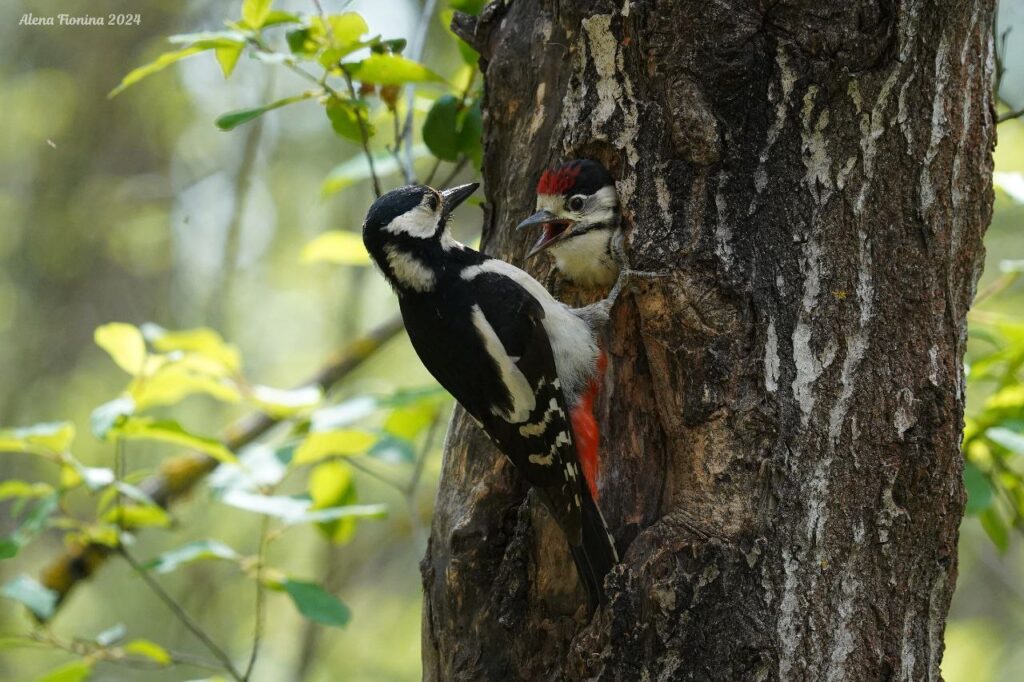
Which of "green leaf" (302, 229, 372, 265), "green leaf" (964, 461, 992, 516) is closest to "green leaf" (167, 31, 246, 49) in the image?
"green leaf" (302, 229, 372, 265)

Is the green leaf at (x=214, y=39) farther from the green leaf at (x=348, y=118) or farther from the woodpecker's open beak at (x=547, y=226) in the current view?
the woodpecker's open beak at (x=547, y=226)

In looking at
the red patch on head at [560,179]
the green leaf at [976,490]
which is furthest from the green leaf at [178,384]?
the green leaf at [976,490]

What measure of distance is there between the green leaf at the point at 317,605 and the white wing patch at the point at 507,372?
740 mm

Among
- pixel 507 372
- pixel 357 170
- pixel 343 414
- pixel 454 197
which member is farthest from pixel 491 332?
pixel 357 170

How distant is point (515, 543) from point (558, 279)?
836mm

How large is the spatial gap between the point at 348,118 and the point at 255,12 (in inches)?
15.9

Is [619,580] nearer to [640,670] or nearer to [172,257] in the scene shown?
[640,670]

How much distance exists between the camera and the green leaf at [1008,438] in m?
2.46

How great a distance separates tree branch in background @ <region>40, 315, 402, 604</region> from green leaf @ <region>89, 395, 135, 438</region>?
1127mm

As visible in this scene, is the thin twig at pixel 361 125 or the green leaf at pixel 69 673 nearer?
the thin twig at pixel 361 125

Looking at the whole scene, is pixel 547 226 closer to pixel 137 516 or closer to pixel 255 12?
pixel 255 12

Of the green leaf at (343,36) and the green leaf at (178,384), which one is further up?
the green leaf at (343,36)

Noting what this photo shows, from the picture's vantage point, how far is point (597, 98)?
2.35m

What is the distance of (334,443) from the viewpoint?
2750 millimetres
